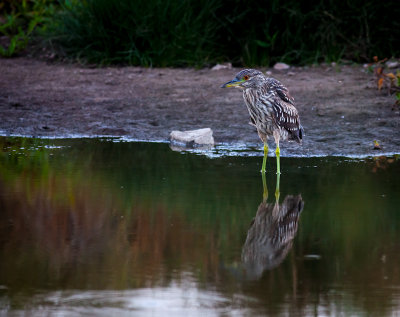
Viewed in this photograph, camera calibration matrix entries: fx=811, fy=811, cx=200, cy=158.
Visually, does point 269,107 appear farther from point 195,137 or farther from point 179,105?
point 179,105

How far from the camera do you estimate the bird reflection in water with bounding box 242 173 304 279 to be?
4475 millimetres

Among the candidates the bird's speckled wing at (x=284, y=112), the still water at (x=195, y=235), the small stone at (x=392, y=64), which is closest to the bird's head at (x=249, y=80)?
the bird's speckled wing at (x=284, y=112)

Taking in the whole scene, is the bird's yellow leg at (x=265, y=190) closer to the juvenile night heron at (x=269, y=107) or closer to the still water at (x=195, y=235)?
the still water at (x=195, y=235)

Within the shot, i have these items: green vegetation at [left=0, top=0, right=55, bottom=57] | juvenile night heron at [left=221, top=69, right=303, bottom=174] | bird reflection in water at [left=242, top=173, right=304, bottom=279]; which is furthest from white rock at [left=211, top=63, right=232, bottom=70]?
bird reflection in water at [left=242, top=173, right=304, bottom=279]

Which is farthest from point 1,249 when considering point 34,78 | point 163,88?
point 34,78

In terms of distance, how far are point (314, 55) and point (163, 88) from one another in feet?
9.26

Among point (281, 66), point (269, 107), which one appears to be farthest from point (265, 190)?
point (281, 66)

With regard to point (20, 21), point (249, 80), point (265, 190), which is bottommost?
point (265, 190)

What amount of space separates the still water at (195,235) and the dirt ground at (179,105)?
1022 millimetres

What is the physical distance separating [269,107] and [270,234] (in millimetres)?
2547

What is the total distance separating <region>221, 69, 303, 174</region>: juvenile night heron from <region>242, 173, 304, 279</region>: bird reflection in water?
132 cm

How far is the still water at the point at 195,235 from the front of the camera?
383 cm

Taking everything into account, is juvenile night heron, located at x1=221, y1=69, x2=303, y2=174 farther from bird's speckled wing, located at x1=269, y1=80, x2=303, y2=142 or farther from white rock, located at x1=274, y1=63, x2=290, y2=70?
white rock, located at x1=274, y1=63, x2=290, y2=70

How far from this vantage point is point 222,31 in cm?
1250
